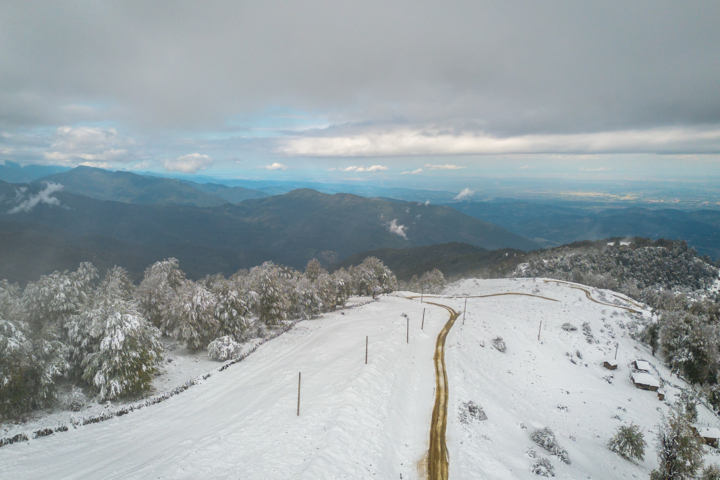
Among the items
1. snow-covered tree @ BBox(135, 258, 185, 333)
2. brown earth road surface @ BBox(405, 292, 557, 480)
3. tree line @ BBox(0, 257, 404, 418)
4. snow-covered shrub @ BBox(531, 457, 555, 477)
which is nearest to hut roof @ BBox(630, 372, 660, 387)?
brown earth road surface @ BBox(405, 292, 557, 480)

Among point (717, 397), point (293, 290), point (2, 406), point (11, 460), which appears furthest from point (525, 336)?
point (2, 406)

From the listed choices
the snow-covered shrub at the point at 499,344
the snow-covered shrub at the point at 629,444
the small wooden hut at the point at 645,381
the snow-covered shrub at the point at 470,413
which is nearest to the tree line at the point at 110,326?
the snow-covered shrub at the point at 470,413

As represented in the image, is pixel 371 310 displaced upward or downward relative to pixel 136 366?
downward

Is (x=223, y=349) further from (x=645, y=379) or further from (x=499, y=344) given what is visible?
(x=645, y=379)

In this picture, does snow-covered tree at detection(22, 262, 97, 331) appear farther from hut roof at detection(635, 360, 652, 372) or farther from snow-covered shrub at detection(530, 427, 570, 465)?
hut roof at detection(635, 360, 652, 372)

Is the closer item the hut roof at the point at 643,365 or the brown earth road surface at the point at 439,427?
Result: the brown earth road surface at the point at 439,427

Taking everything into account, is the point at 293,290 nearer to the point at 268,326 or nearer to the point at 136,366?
the point at 268,326

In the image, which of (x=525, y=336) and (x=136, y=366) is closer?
(x=136, y=366)

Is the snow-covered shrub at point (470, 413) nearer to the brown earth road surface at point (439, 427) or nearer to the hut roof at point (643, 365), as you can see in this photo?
the brown earth road surface at point (439, 427)
